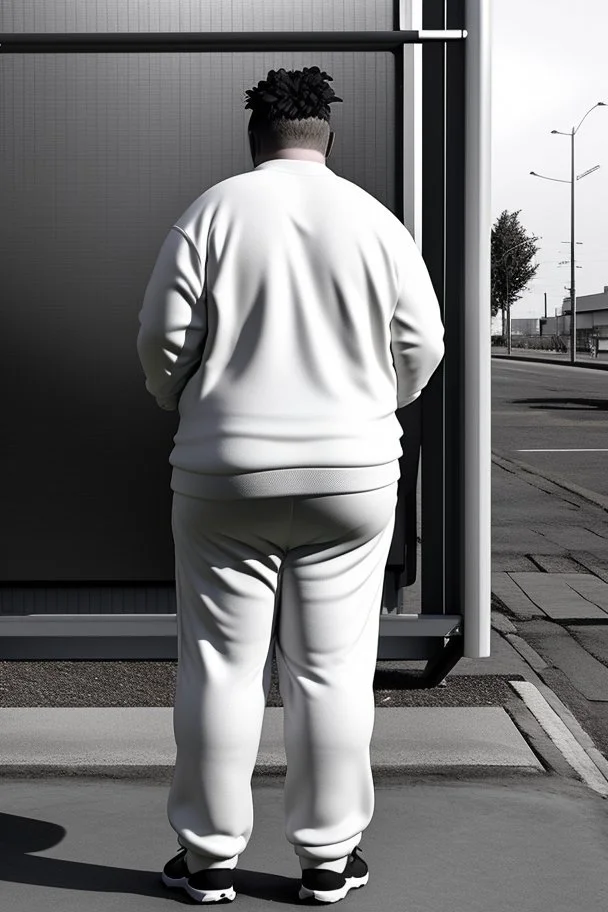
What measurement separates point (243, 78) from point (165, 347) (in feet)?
5.23

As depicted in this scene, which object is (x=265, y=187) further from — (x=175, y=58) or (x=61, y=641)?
(x=61, y=641)

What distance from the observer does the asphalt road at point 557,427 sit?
13.5 meters

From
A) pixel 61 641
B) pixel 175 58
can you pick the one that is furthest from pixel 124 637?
pixel 175 58

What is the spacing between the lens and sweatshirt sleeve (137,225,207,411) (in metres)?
2.76

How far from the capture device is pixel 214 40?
3.97 meters

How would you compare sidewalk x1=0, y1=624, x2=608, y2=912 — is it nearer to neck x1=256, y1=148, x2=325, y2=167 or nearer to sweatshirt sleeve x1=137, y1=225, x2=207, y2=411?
sweatshirt sleeve x1=137, y1=225, x2=207, y2=411

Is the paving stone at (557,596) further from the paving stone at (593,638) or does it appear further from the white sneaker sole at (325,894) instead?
the white sneaker sole at (325,894)

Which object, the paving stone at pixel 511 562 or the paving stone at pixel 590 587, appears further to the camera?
the paving stone at pixel 511 562

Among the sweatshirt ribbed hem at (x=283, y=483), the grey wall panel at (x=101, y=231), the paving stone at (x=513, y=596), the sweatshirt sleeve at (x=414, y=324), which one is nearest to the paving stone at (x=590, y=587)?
the paving stone at (x=513, y=596)

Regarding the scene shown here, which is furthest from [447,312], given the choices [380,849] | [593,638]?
[593,638]

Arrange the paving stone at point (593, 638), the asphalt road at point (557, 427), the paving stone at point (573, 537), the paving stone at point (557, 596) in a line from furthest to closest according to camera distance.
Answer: the asphalt road at point (557, 427), the paving stone at point (573, 537), the paving stone at point (557, 596), the paving stone at point (593, 638)

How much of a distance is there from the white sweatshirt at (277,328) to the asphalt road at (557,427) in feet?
29.2

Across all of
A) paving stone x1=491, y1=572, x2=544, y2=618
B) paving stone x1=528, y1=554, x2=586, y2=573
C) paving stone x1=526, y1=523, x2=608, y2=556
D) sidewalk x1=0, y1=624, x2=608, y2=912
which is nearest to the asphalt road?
paving stone x1=526, y1=523, x2=608, y2=556

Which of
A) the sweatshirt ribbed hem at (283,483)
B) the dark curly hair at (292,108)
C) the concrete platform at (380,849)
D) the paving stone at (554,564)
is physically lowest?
the paving stone at (554,564)
